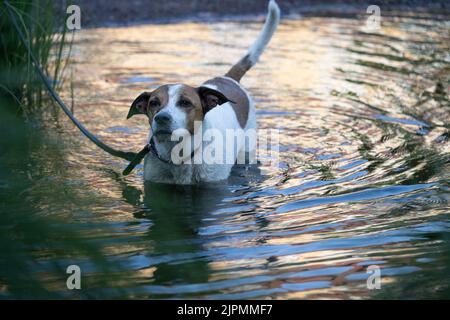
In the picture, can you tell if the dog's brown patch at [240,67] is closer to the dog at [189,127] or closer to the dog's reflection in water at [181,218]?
the dog at [189,127]

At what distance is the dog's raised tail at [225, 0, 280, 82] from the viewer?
6.20m

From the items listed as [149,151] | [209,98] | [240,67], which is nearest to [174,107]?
[209,98]

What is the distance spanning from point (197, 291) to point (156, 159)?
89.5 inches

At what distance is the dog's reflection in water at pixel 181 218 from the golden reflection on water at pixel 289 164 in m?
0.01

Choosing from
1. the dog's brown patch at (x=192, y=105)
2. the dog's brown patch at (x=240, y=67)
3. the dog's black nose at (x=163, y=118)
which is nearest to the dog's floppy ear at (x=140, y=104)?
the dog's brown patch at (x=192, y=105)

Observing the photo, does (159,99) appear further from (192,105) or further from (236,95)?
(236,95)

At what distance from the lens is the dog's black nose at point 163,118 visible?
4.40 metres

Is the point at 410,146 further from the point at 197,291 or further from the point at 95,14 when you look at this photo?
the point at 95,14

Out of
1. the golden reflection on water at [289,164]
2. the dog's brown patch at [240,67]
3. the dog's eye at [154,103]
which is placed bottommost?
the golden reflection on water at [289,164]

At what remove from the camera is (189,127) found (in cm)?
471

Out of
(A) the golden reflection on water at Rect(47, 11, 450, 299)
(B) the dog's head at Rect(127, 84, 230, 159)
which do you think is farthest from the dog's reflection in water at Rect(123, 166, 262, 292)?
(B) the dog's head at Rect(127, 84, 230, 159)

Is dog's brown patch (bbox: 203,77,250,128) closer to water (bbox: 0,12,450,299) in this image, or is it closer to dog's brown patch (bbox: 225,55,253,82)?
dog's brown patch (bbox: 225,55,253,82)

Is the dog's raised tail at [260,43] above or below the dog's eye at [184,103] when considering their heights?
above
